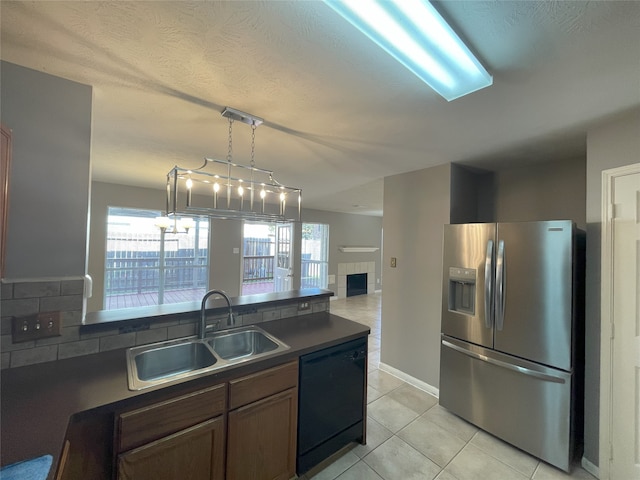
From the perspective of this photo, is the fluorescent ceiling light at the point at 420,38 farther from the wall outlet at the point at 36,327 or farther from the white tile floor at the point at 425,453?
the white tile floor at the point at 425,453

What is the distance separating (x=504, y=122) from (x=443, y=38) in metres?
1.09

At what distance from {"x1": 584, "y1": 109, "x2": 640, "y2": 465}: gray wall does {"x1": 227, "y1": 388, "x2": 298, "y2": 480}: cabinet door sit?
2.00 metres

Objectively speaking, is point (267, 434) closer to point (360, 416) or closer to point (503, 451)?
point (360, 416)

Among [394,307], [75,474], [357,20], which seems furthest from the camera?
[394,307]

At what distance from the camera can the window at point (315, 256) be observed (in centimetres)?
691

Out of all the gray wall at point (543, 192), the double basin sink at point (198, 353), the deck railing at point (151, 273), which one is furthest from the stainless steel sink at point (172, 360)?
the deck railing at point (151, 273)

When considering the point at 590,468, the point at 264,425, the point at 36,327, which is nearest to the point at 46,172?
the point at 36,327

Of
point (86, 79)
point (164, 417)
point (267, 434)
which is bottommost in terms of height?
point (267, 434)

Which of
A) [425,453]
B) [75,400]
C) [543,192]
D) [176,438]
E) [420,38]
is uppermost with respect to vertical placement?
[420,38]

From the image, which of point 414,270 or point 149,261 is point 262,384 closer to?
point 414,270

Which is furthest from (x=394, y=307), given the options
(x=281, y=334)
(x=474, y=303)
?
(x=281, y=334)

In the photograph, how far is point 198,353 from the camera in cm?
169

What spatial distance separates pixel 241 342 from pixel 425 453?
1596 mm

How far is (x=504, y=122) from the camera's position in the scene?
1.71m
